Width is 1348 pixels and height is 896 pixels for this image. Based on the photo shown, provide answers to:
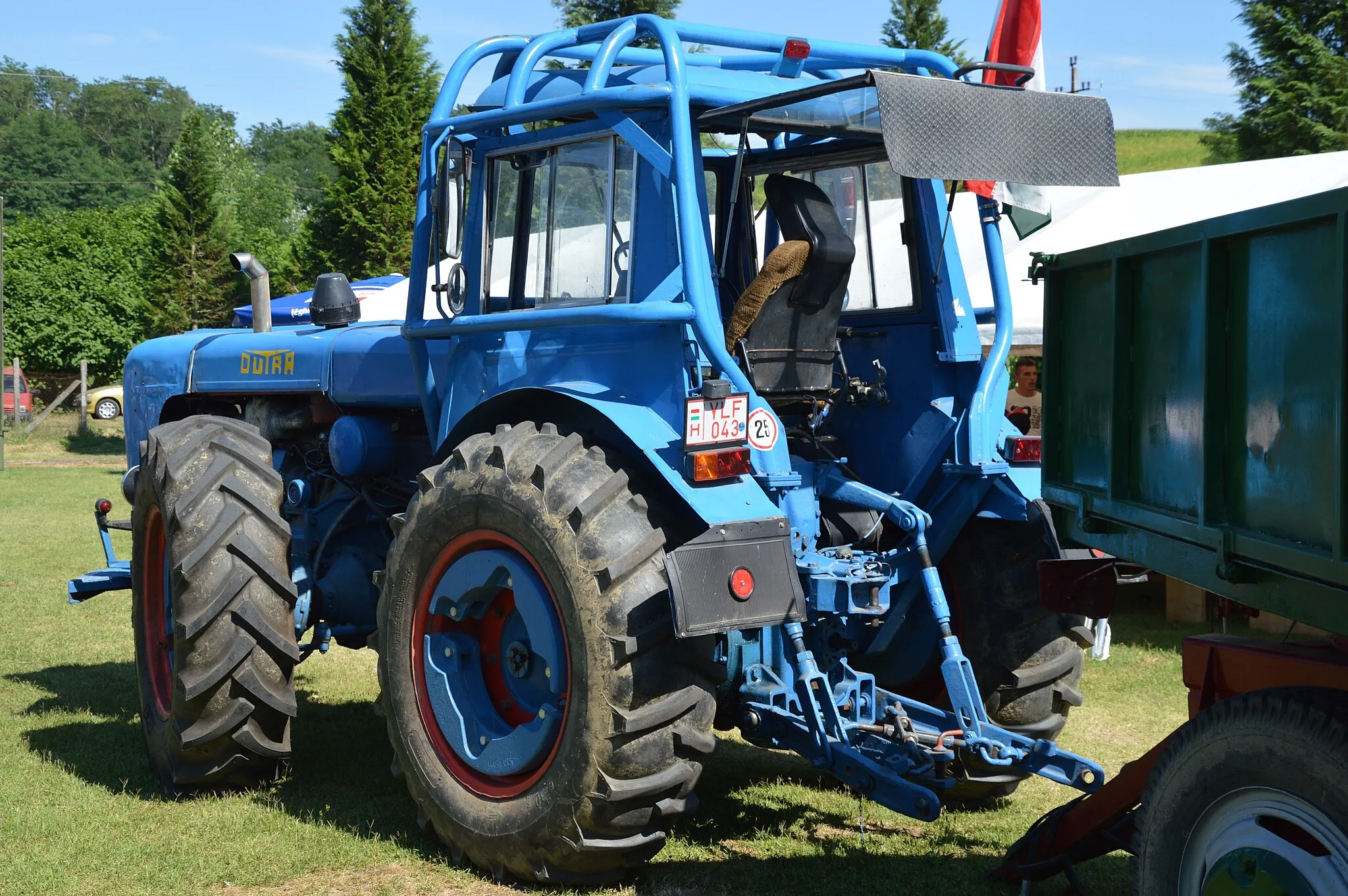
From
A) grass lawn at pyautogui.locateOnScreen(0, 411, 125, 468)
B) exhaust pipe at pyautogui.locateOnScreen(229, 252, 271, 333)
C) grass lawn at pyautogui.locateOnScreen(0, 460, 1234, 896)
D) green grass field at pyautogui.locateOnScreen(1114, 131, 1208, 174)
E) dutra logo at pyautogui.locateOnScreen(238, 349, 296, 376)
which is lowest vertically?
grass lawn at pyautogui.locateOnScreen(0, 460, 1234, 896)

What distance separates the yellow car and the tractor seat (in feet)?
105

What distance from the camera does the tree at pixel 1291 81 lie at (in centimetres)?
2272

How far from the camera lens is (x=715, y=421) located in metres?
4.21

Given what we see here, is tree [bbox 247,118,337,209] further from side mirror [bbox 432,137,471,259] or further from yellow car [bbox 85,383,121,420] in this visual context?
side mirror [bbox 432,137,471,259]

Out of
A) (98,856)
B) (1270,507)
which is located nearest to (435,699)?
(98,856)

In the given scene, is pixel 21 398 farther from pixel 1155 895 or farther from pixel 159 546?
pixel 1155 895

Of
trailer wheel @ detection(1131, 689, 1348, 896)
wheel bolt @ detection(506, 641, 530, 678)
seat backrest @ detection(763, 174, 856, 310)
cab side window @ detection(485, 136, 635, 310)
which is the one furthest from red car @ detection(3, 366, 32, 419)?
trailer wheel @ detection(1131, 689, 1348, 896)

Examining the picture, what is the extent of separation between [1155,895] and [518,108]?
3361 millimetres

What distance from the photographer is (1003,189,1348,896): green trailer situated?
8.86ft

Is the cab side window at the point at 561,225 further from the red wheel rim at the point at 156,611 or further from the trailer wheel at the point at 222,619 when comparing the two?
the red wheel rim at the point at 156,611

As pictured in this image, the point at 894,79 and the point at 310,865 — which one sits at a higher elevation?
the point at 894,79

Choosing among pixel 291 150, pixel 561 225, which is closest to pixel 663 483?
pixel 561 225

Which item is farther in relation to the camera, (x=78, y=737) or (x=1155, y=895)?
(x=78, y=737)

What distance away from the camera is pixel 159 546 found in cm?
630
